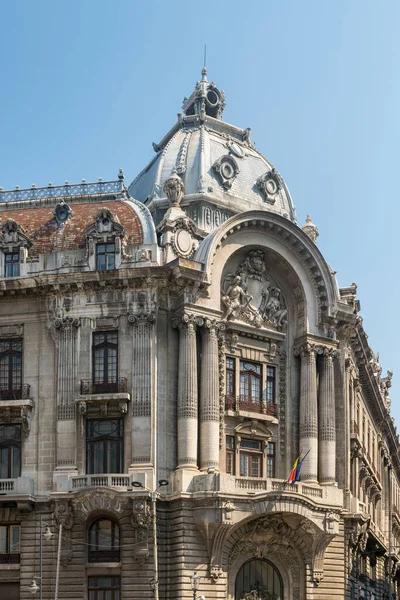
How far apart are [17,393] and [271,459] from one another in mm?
14432

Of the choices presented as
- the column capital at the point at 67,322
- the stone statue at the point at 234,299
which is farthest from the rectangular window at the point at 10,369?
the stone statue at the point at 234,299

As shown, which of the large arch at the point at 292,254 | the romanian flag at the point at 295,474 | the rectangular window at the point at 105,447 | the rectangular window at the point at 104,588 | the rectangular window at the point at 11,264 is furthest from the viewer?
the large arch at the point at 292,254

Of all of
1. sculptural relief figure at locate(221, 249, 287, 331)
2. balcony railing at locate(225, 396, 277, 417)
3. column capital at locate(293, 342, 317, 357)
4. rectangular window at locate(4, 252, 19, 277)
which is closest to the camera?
balcony railing at locate(225, 396, 277, 417)

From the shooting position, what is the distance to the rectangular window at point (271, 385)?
63.8 m

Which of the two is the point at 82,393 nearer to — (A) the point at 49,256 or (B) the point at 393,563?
(A) the point at 49,256

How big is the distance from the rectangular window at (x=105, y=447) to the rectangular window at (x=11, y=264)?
30.5 ft

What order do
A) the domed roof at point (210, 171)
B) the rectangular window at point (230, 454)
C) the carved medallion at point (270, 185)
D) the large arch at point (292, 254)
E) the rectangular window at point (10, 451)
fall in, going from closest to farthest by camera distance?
1. the rectangular window at point (10, 451)
2. the rectangular window at point (230, 454)
3. the large arch at point (292, 254)
4. the domed roof at point (210, 171)
5. the carved medallion at point (270, 185)

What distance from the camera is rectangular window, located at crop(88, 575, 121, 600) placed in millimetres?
57062

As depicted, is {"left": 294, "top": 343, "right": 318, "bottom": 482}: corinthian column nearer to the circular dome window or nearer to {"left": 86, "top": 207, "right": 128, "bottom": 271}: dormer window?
{"left": 86, "top": 207, "right": 128, "bottom": 271}: dormer window

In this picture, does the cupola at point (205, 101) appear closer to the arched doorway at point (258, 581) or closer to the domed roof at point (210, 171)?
the domed roof at point (210, 171)

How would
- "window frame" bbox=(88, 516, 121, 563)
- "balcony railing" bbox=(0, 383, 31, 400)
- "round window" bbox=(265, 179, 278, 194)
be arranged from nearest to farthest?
"window frame" bbox=(88, 516, 121, 563) < "balcony railing" bbox=(0, 383, 31, 400) < "round window" bbox=(265, 179, 278, 194)

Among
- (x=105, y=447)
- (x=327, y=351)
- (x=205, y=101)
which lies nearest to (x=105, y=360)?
(x=105, y=447)

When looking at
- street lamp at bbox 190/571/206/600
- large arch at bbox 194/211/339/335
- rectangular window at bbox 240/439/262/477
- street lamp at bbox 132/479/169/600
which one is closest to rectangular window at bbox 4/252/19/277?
large arch at bbox 194/211/339/335

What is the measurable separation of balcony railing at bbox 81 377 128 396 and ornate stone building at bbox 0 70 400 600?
3.1 inches
